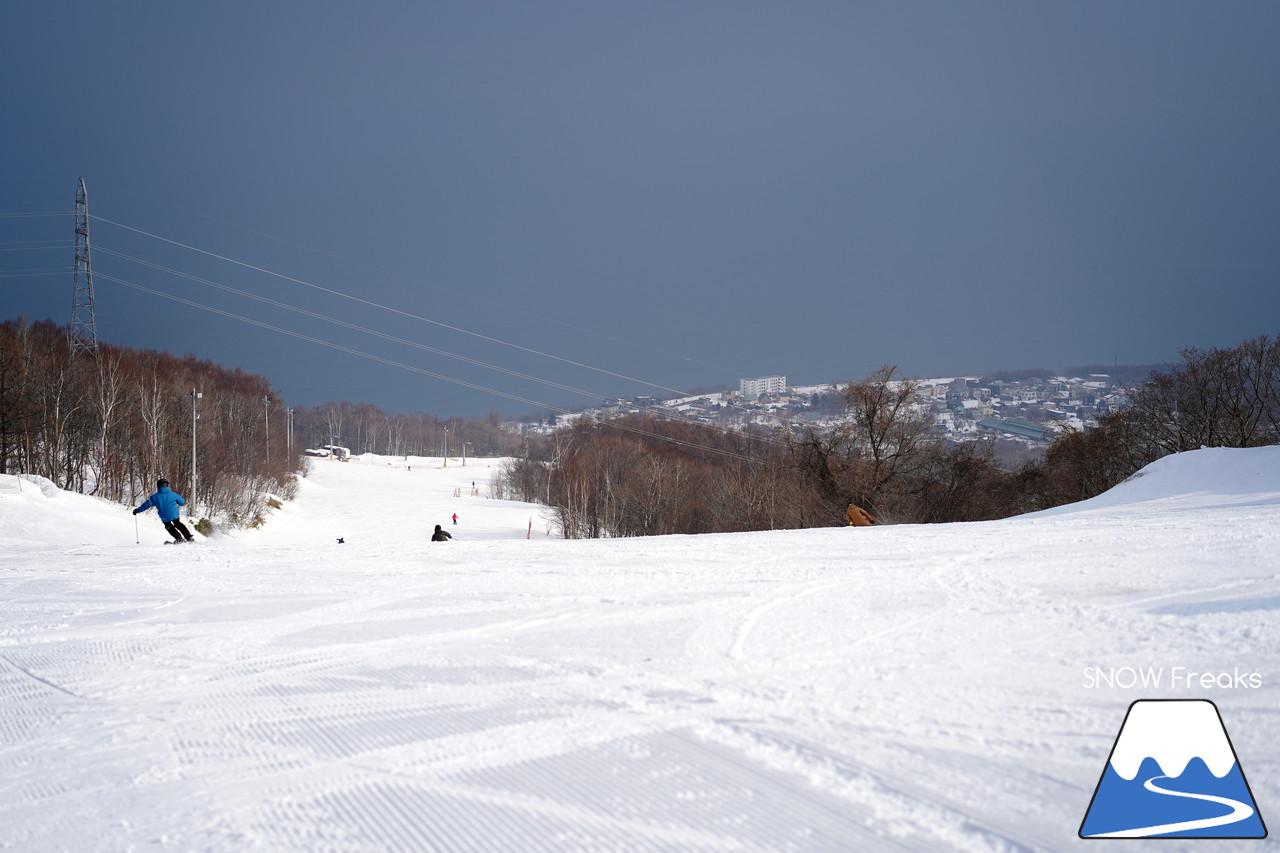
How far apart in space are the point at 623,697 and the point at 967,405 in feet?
254

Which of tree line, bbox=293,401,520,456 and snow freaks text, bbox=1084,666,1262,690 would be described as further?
tree line, bbox=293,401,520,456

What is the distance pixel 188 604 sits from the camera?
8.52 m

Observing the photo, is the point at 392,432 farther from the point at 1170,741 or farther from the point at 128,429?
the point at 1170,741

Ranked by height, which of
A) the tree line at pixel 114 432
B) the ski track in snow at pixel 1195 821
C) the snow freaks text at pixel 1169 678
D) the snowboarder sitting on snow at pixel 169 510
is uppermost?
the tree line at pixel 114 432

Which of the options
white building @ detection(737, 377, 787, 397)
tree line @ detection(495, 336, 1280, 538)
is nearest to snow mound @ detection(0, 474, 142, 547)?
tree line @ detection(495, 336, 1280, 538)

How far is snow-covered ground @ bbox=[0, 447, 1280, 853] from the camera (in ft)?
10.9

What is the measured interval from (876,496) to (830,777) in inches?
1718

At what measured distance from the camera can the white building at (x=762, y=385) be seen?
318 feet

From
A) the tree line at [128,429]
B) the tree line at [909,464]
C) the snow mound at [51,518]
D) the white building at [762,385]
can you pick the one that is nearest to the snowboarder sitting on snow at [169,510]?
the snow mound at [51,518]

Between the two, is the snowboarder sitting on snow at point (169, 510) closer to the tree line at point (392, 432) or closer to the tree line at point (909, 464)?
the tree line at point (909, 464)

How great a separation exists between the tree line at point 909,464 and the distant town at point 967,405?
1365mm

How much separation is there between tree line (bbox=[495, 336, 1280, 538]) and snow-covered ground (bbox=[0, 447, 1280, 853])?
36231 mm

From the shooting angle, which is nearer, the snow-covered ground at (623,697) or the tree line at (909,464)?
the snow-covered ground at (623,697)

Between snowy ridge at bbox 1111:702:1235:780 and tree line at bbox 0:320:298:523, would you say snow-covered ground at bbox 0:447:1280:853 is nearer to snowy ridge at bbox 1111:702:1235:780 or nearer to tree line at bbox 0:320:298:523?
snowy ridge at bbox 1111:702:1235:780
